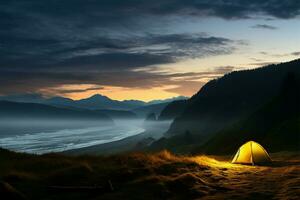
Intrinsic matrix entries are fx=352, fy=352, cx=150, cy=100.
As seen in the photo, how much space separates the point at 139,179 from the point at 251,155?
13.4 m

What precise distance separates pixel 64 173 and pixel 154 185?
15.1ft

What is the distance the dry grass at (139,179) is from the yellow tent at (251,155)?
511cm

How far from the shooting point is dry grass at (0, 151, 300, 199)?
51.1ft

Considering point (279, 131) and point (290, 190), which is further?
point (279, 131)

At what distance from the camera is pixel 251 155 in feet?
91.7

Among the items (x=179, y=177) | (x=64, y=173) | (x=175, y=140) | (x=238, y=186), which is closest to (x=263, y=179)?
(x=238, y=186)

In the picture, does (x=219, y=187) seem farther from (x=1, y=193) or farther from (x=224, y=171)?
(x=1, y=193)

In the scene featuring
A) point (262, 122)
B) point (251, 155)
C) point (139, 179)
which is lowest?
point (251, 155)

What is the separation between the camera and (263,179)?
1944 cm

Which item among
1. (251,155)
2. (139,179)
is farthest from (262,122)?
(139,179)

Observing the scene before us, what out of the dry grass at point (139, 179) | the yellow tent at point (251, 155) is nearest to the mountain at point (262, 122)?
the yellow tent at point (251, 155)

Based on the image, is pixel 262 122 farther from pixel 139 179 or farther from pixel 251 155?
pixel 139 179

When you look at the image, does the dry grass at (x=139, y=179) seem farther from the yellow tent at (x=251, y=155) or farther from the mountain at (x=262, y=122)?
the mountain at (x=262, y=122)

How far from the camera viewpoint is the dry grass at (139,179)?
1559 centimetres
